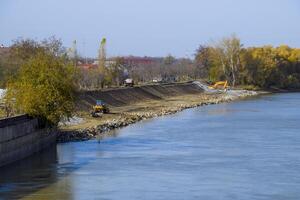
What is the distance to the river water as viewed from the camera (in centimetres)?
2047

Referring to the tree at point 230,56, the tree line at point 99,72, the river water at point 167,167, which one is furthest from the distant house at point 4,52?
the tree at point 230,56

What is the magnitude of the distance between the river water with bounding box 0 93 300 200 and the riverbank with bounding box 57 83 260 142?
1.34 meters

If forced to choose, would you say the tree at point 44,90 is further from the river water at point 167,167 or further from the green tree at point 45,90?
the river water at point 167,167

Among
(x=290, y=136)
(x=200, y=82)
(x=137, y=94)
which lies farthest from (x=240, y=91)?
(x=290, y=136)

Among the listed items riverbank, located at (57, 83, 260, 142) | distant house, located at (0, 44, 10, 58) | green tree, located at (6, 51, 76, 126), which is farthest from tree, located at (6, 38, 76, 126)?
distant house, located at (0, 44, 10, 58)

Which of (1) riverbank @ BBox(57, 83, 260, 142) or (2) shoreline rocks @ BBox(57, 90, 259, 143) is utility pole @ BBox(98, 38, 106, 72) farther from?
(2) shoreline rocks @ BBox(57, 90, 259, 143)

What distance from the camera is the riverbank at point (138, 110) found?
1400 inches

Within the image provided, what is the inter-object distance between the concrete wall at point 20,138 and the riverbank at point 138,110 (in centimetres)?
302

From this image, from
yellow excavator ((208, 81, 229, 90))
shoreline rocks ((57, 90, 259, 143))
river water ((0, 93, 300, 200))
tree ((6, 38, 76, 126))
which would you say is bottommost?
river water ((0, 93, 300, 200))

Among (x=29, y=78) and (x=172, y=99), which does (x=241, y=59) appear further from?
(x=29, y=78)

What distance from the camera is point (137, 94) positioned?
69.3m

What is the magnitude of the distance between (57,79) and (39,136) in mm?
3137

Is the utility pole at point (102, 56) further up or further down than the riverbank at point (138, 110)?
further up

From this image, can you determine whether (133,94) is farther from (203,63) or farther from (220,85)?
(203,63)
